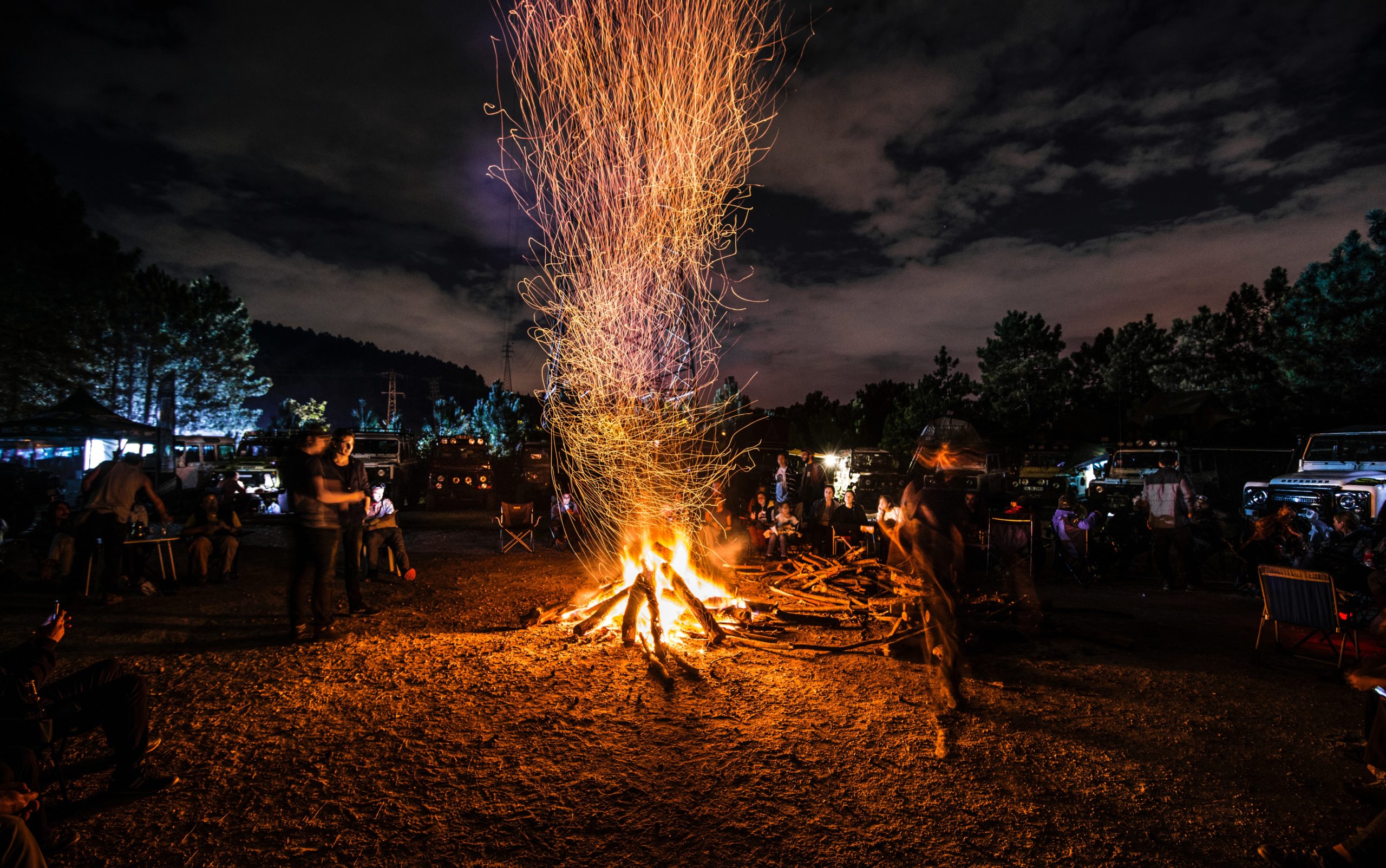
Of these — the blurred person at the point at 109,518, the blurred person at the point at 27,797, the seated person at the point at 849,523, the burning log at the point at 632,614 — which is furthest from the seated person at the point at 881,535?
the blurred person at the point at 109,518

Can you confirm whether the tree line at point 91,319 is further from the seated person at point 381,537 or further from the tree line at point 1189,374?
the tree line at point 1189,374

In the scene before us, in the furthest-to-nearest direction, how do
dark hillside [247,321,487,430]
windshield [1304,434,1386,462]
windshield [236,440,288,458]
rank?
dark hillside [247,321,487,430], windshield [236,440,288,458], windshield [1304,434,1386,462]

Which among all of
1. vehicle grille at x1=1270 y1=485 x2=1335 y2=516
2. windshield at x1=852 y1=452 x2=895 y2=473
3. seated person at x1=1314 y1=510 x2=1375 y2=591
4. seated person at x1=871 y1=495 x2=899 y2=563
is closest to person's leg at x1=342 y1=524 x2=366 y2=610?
seated person at x1=871 y1=495 x2=899 y2=563

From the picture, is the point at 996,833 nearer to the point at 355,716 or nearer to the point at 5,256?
the point at 355,716

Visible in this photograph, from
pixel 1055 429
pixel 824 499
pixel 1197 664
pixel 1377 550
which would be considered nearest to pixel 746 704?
pixel 1197 664

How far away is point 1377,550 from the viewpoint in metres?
6.50

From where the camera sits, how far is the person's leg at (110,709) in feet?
9.48

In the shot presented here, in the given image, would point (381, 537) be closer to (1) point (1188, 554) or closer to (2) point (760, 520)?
(2) point (760, 520)

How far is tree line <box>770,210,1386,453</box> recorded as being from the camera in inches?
787

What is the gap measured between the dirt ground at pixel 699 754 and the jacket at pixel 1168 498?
9.71 ft

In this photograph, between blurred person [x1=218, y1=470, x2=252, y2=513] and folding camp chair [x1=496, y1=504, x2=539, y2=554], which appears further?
blurred person [x1=218, y1=470, x2=252, y2=513]

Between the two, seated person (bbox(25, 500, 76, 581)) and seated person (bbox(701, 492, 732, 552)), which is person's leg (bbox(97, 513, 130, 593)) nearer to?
seated person (bbox(25, 500, 76, 581))

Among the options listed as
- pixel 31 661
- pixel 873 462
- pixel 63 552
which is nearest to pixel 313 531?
pixel 31 661

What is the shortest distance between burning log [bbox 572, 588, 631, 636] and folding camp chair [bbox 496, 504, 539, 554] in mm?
5151
